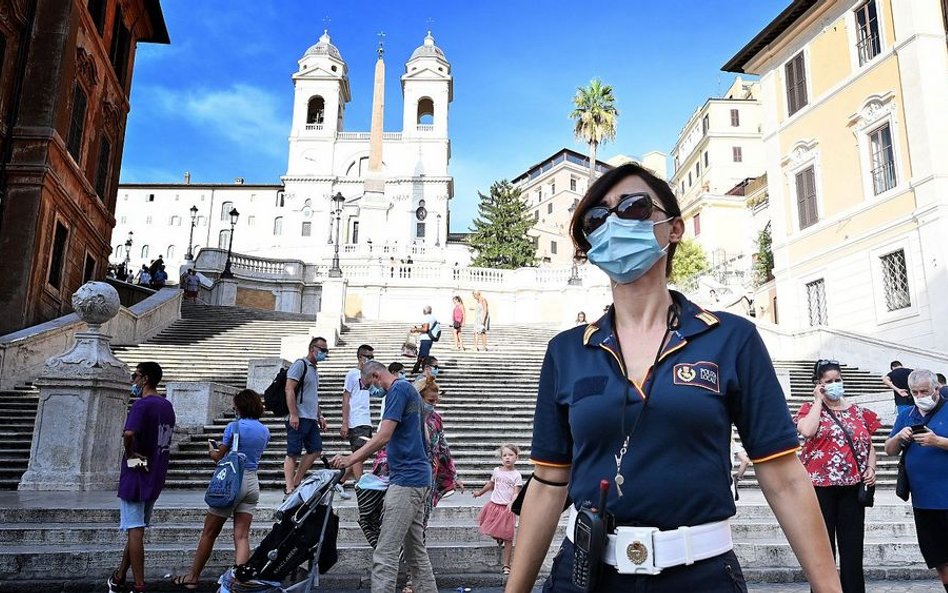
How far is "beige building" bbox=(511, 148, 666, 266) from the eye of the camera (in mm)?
77938

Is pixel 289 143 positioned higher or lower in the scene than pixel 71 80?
higher

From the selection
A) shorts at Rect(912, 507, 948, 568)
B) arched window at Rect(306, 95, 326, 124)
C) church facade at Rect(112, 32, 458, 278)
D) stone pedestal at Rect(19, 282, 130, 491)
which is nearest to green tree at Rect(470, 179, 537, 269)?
church facade at Rect(112, 32, 458, 278)

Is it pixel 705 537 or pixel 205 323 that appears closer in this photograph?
pixel 705 537

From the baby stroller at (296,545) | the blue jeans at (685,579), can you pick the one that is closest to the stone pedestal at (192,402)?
the baby stroller at (296,545)

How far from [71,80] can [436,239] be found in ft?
160

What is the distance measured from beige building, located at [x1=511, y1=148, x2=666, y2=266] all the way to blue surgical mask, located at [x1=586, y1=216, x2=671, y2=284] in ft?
237

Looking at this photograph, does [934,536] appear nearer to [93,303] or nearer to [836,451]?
[836,451]

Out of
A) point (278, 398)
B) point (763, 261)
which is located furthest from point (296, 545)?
point (763, 261)

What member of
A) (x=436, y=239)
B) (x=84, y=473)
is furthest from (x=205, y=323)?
(x=436, y=239)

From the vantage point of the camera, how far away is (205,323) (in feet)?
77.5

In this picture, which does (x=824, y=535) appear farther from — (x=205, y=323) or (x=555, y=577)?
Result: (x=205, y=323)

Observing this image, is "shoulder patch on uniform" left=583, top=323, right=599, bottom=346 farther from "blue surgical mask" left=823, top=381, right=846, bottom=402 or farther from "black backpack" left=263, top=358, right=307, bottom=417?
"black backpack" left=263, top=358, right=307, bottom=417

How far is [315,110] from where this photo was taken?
245 ft

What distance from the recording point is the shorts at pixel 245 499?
19.7 ft
